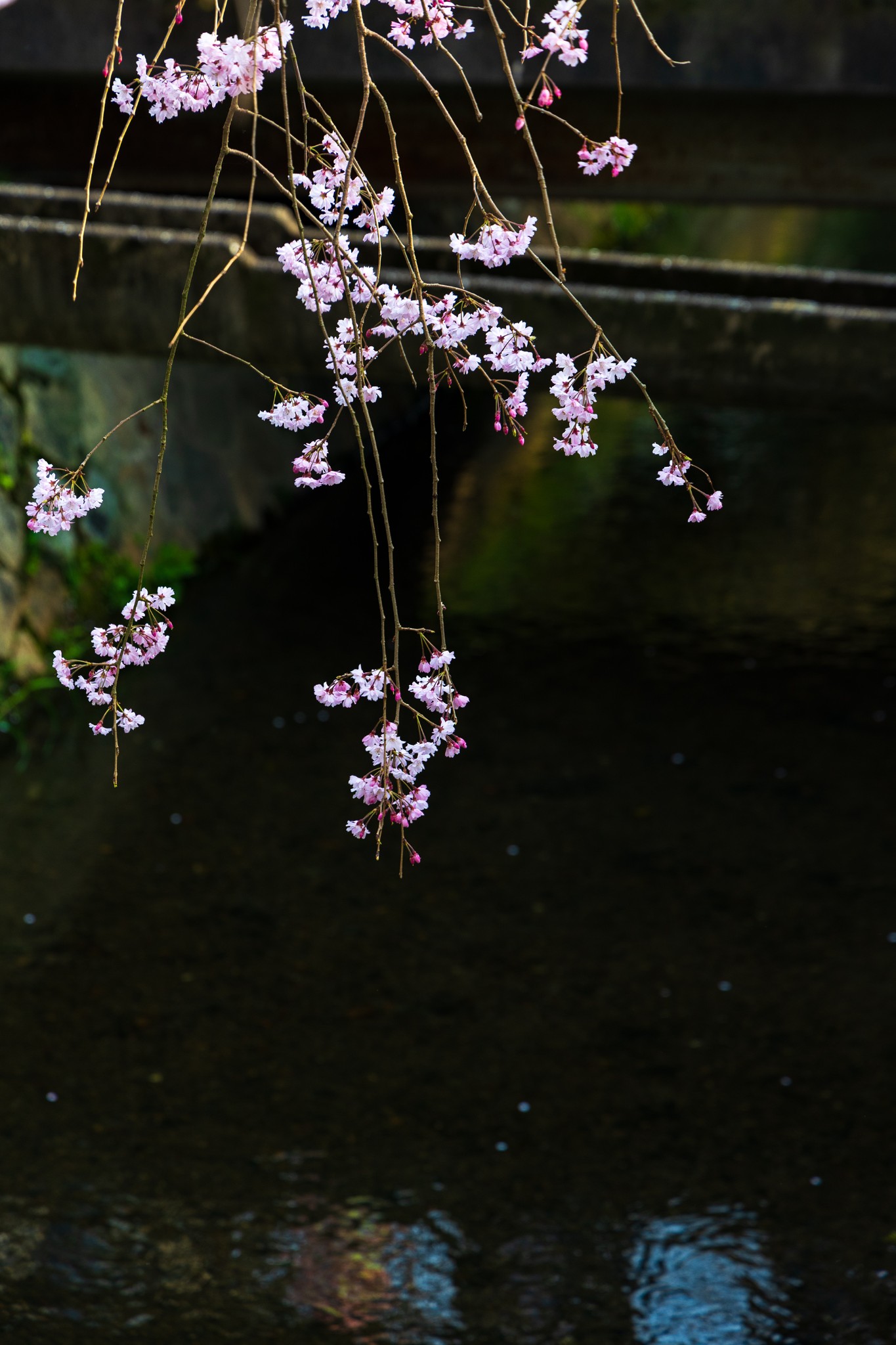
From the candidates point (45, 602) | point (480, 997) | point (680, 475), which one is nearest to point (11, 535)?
point (45, 602)

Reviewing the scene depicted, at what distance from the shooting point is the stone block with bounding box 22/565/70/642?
20.4ft

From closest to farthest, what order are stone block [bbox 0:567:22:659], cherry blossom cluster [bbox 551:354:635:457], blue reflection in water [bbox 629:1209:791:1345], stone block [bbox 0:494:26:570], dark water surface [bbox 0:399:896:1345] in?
cherry blossom cluster [bbox 551:354:635:457], blue reflection in water [bbox 629:1209:791:1345], dark water surface [bbox 0:399:896:1345], stone block [bbox 0:567:22:659], stone block [bbox 0:494:26:570]

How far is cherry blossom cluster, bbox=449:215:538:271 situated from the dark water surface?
7.54ft

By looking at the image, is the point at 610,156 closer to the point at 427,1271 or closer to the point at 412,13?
the point at 412,13

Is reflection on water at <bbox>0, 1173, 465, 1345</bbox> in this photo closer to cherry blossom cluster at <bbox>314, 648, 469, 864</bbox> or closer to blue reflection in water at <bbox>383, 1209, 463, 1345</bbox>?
blue reflection in water at <bbox>383, 1209, 463, 1345</bbox>

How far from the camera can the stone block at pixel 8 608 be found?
597cm

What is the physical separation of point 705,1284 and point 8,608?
420cm

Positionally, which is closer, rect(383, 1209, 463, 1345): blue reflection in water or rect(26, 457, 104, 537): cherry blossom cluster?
rect(26, 457, 104, 537): cherry blossom cluster

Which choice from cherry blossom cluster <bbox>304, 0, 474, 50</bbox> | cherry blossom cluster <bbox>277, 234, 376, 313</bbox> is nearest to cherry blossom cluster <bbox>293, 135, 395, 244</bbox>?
cherry blossom cluster <bbox>277, 234, 376, 313</bbox>

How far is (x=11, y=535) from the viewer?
623cm

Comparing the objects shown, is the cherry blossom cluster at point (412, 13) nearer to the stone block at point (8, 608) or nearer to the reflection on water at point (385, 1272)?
the reflection on water at point (385, 1272)

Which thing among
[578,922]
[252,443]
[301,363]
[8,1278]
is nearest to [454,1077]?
[578,922]

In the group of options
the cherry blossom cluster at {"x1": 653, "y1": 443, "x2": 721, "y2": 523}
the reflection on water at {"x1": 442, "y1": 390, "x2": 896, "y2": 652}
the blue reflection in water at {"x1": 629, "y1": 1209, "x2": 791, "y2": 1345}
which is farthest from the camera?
the reflection on water at {"x1": 442, "y1": 390, "x2": 896, "y2": 652}

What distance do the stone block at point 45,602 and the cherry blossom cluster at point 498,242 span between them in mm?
4487
